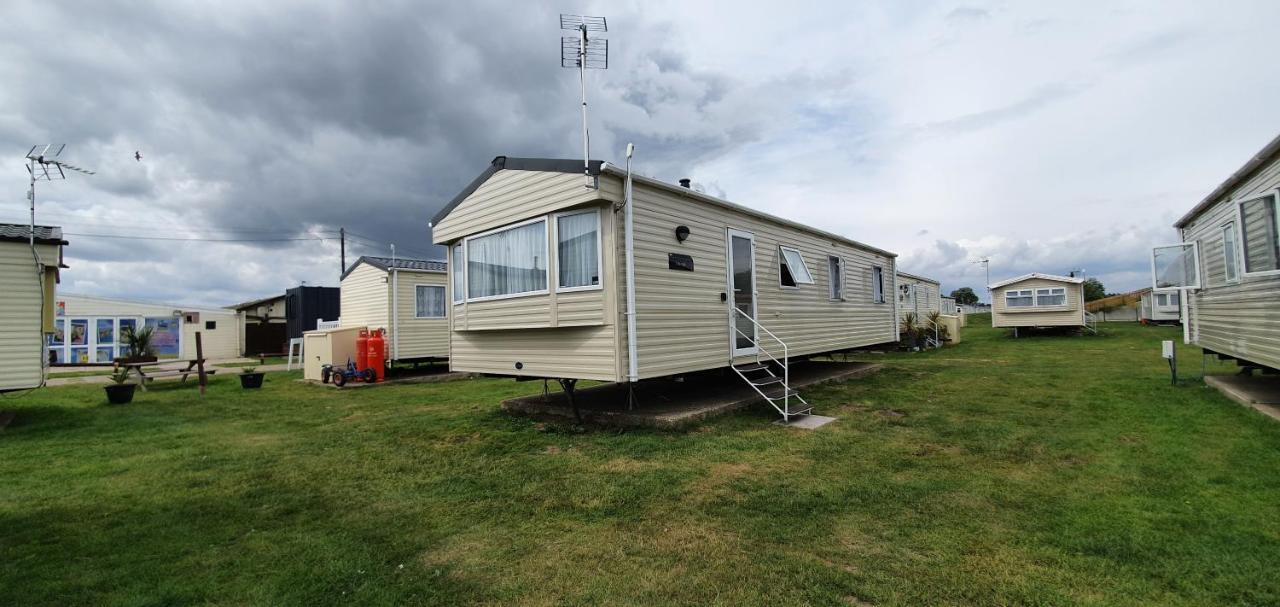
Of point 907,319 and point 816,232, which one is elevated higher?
point 816,232

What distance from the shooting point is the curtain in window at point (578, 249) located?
21.8 feet

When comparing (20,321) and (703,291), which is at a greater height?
(703,291)

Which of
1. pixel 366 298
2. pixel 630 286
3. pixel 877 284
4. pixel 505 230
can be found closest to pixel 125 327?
pixel 366 298

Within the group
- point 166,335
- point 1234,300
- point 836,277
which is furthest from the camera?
point 166,335

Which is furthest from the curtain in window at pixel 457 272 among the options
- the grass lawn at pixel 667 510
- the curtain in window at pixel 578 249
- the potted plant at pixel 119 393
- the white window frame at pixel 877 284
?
the white window frame at pixel 877 284

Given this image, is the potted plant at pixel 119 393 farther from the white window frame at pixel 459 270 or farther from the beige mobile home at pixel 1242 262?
the beige mobile home at pixel 1242 262

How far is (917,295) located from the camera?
25500 mm

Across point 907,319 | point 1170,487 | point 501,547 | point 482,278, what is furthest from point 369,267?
point 907,319

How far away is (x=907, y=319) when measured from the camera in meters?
20.3

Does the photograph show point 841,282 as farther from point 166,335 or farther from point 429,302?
point 166,335

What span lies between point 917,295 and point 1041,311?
4.69 meters

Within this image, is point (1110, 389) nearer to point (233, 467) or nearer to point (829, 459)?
point (829, 459)

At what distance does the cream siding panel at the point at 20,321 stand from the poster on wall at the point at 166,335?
58.5 ft

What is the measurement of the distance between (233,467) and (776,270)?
298 inches
